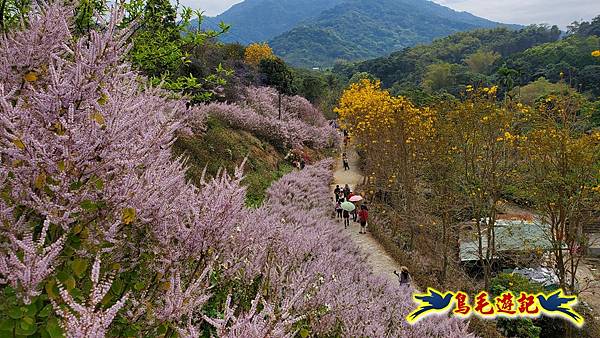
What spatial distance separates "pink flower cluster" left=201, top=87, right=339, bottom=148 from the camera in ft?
61.8

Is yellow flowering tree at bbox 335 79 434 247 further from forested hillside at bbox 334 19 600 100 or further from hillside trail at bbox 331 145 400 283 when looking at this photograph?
forested hillside at bbox 334 19 600 100

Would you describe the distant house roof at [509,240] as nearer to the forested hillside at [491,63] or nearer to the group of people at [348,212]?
the group of people at [348,212]

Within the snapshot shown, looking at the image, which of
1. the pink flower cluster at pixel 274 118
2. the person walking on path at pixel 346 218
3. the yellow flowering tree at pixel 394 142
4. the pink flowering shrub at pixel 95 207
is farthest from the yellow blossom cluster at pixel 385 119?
the pink flowering shrub at pixel 95 207

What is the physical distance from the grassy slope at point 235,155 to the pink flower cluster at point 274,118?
→ 60 centimetres

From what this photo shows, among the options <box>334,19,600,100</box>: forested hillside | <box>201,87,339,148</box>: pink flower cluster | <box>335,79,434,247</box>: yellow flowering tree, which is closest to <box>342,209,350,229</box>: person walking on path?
<box>335,79,434,247</box>: yellow flowering tree

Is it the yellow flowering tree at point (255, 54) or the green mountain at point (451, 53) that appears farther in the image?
the green mountain at point (451, 53)

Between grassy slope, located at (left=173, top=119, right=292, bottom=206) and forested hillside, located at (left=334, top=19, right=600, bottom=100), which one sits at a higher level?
grassy slope, located at (left=173, top=119, right=292, bottom=206)

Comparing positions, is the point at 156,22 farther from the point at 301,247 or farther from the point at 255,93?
the point at 255,93

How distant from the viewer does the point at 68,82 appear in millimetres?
1843

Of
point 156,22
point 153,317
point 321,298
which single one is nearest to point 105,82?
point 153,317

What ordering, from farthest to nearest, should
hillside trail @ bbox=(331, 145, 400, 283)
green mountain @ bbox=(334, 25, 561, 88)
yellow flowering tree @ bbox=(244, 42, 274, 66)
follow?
green mountain @ bbox=(334, 25, 561, 88) < yellow flowering tree @ bbox=(244, 42, 274, 66) < hillside trail @ bbox=(331, 145, 400, 283)

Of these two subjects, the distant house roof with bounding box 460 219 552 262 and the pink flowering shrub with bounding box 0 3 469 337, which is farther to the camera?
the distant house roof with bounding box 460 219 552 262

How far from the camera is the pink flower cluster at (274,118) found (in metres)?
18.8

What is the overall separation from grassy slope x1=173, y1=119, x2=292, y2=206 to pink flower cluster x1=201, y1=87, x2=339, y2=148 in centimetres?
60
